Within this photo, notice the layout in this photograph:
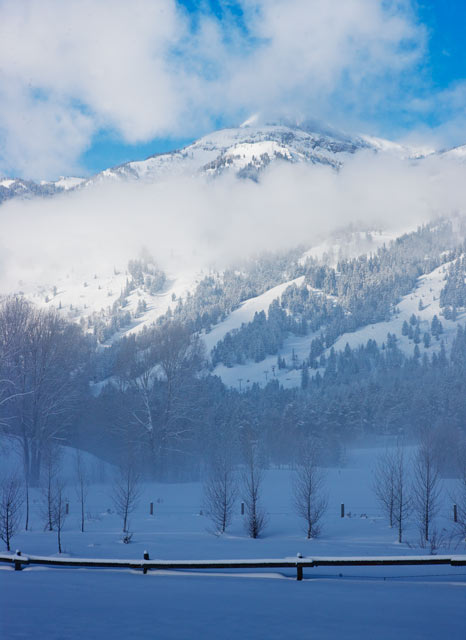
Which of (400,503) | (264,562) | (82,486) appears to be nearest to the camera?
(264,562)

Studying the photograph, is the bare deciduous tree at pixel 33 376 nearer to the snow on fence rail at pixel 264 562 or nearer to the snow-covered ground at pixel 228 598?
the snow-covered ground at pixel 228 598

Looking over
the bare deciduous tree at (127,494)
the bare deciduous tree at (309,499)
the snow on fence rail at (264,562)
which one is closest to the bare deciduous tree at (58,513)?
the bare deciduous tree at (127,494)

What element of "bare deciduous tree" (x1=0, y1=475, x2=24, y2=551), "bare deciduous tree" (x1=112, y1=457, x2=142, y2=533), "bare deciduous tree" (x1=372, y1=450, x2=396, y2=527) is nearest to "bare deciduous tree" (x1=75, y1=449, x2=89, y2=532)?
"bare deciduous tree" (x1=112, y1=457, x2=142, y2=533)

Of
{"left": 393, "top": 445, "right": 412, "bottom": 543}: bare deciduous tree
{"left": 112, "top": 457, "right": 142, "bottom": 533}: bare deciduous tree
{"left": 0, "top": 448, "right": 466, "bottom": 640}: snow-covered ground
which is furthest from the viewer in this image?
{"left": 112, "top": 457, "right": 142, "bottom": 533}: bare deciduous tree

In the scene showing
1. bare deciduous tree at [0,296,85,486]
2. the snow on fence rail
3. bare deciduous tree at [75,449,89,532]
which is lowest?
bare deciduous tree at [75,449,89,532]

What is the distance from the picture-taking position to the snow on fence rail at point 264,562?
12719 mm

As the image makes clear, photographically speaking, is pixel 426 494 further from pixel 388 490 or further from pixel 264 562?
pixel 264 562

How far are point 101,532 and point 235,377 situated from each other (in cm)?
16823

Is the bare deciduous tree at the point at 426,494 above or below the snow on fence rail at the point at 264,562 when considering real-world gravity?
below

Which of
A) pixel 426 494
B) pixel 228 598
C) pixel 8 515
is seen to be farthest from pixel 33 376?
pixel 228 598

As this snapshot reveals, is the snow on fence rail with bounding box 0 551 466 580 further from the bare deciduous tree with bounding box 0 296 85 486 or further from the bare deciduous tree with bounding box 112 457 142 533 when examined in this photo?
the bare deciduous tree with bounding box 0 296 85 486

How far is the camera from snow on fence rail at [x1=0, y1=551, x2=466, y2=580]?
41.7 ft

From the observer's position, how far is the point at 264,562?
12766 millimetres

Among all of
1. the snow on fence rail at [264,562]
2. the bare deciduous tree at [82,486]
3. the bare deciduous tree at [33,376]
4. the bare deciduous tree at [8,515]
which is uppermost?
the bare deciduous tree at [33,376]
